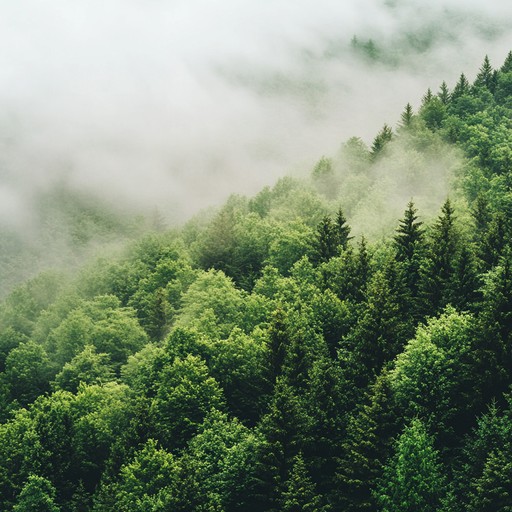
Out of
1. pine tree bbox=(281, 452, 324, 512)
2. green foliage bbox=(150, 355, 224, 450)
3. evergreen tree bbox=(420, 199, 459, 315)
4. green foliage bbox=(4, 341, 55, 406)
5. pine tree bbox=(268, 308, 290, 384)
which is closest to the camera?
pine tree bbox=(281, 452, 324, 512)

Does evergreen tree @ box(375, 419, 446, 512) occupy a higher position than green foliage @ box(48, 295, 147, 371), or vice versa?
green foliage @ box(48, 295, 147, 371)

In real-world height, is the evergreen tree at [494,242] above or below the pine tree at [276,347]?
above

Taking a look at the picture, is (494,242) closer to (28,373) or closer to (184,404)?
(184,404)

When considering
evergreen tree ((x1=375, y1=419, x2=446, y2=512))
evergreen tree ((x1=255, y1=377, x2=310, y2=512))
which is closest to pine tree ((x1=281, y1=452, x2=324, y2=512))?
evergreen tree ((x1=255, y1=377, x2=310, y2=512))

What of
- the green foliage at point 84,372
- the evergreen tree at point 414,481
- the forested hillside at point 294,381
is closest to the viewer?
the evergreen tree at point 414,481

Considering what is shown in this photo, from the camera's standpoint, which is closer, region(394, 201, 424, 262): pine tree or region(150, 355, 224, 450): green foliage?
region(150, 355, 224, 450): green foliage

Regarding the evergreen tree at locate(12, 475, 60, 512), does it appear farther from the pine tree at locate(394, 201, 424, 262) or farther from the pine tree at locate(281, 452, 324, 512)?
the pine tree at locate(394, 201, 424, 262)

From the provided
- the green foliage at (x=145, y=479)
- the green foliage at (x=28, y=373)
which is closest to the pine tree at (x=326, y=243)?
the green foliage at (x=28, y=373)

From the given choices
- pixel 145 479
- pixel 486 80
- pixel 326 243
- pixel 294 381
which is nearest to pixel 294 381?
pixel 294 381

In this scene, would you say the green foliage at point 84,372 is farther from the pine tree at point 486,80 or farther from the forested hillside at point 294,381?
the pine tree at point 486,80
